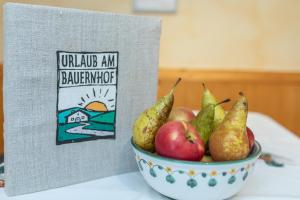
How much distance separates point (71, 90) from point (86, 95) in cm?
3

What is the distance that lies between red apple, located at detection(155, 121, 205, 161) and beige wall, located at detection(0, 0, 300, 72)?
124 centimetres

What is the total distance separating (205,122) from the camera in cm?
55

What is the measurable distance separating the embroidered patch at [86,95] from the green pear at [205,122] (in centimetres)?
17

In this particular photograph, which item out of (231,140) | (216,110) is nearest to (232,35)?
(216,110)

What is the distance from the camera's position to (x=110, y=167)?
65 cm

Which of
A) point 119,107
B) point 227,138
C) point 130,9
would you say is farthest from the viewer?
point 130,9

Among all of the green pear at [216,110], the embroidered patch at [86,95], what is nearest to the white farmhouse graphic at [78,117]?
the embroidered patch at [86,95]

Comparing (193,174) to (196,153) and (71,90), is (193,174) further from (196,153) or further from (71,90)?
(71,90)

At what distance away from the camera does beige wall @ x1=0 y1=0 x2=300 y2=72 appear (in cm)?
171

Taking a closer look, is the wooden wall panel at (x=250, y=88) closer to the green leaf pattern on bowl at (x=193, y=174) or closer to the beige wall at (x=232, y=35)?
the beige wall at (x=232, y=35)

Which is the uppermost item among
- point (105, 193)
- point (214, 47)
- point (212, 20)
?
point (212, 20)

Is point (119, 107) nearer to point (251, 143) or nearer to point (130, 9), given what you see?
point (251, 143)

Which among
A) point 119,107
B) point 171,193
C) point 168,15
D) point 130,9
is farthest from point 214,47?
point 171,193

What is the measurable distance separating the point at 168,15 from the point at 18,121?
4.14 ft
